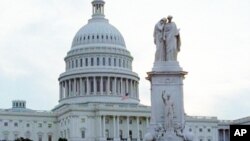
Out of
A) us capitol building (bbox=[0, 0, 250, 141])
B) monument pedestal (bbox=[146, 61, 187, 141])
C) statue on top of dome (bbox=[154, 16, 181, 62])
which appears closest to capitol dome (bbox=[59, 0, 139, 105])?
us capitol building (bbox=[0, 0, 250, 141])

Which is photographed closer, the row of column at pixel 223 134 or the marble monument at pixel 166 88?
the marble monument at pixel 166 88

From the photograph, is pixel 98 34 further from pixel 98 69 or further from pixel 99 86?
pixel 99 86

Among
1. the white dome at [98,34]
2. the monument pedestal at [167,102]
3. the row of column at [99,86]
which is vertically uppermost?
the white dome at [98,34]

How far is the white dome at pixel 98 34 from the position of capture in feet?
596

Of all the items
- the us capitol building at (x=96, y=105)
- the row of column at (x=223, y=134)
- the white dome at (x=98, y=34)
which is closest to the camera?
the us capitol building at (x=96, y=105)

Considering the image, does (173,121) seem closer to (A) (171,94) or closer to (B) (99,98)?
(A) (171,94)

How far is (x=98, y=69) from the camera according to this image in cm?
17700

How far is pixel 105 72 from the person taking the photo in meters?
176

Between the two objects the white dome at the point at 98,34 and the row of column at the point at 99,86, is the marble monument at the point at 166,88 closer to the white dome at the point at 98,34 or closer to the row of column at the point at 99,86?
the row of column at the point at 99,86

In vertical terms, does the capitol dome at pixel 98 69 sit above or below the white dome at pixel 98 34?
below

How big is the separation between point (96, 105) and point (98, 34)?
76.8 ft

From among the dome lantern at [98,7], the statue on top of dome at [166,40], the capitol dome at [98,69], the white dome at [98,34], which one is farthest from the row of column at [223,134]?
the statue on top of dome at [166,40]

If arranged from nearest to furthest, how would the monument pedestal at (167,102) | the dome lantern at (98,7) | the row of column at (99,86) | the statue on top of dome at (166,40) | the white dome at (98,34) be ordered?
the monument pedestal at (167,102) → the statue on top of dome at (166,40) → the row of column at (99,86) → the white dome at (98,34) → the dome lantern at (98,7)

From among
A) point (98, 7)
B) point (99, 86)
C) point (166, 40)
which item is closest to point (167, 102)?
point (166, 40)
